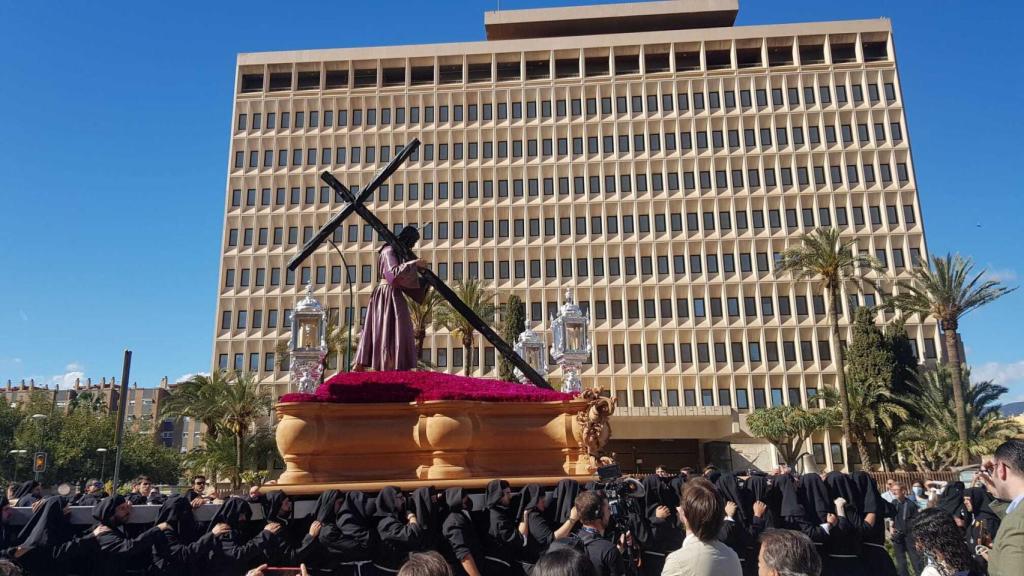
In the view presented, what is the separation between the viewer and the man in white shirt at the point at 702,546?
14.6ft

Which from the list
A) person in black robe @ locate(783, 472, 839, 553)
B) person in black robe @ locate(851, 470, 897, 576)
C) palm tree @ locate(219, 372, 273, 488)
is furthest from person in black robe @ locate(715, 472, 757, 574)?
palm tree @ locate(219, 372, 273, 488)

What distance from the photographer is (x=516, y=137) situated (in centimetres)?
5788

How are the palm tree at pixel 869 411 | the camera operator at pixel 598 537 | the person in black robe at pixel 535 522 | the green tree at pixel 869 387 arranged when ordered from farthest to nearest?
the green tree at pixel 869 387 < the palm tree at pixel 869 411 < the person in black robe at pixel 535 522 < the camera operator at pixel 598 537

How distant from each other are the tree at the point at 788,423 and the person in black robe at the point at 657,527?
3701 cm

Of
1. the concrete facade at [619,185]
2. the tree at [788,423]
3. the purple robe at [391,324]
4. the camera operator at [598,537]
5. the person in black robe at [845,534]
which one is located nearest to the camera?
the camera operator at [598,537]

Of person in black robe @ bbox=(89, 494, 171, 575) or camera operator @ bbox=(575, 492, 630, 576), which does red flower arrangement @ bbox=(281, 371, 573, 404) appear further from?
camera operator @ bbox=(575, 492, 630, 576)

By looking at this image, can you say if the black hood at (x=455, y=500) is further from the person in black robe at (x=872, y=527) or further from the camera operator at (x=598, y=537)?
the person in black robe at (x=872, y=527)

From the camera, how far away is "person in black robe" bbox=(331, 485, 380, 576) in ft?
25.1

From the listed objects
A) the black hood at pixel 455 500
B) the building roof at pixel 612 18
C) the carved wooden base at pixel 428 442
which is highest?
the building roof at pixel 612 18

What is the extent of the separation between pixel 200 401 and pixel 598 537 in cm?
3952

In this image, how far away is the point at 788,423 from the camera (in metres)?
42.5

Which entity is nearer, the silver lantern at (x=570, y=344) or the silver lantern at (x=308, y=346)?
the silver lantern at (x=308, y=346)

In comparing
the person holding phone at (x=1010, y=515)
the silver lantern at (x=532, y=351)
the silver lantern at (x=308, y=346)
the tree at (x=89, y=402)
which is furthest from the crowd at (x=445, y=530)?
the tree at (x=89, y=402)

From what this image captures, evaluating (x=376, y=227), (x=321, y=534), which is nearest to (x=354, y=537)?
(x=321, y=534)
